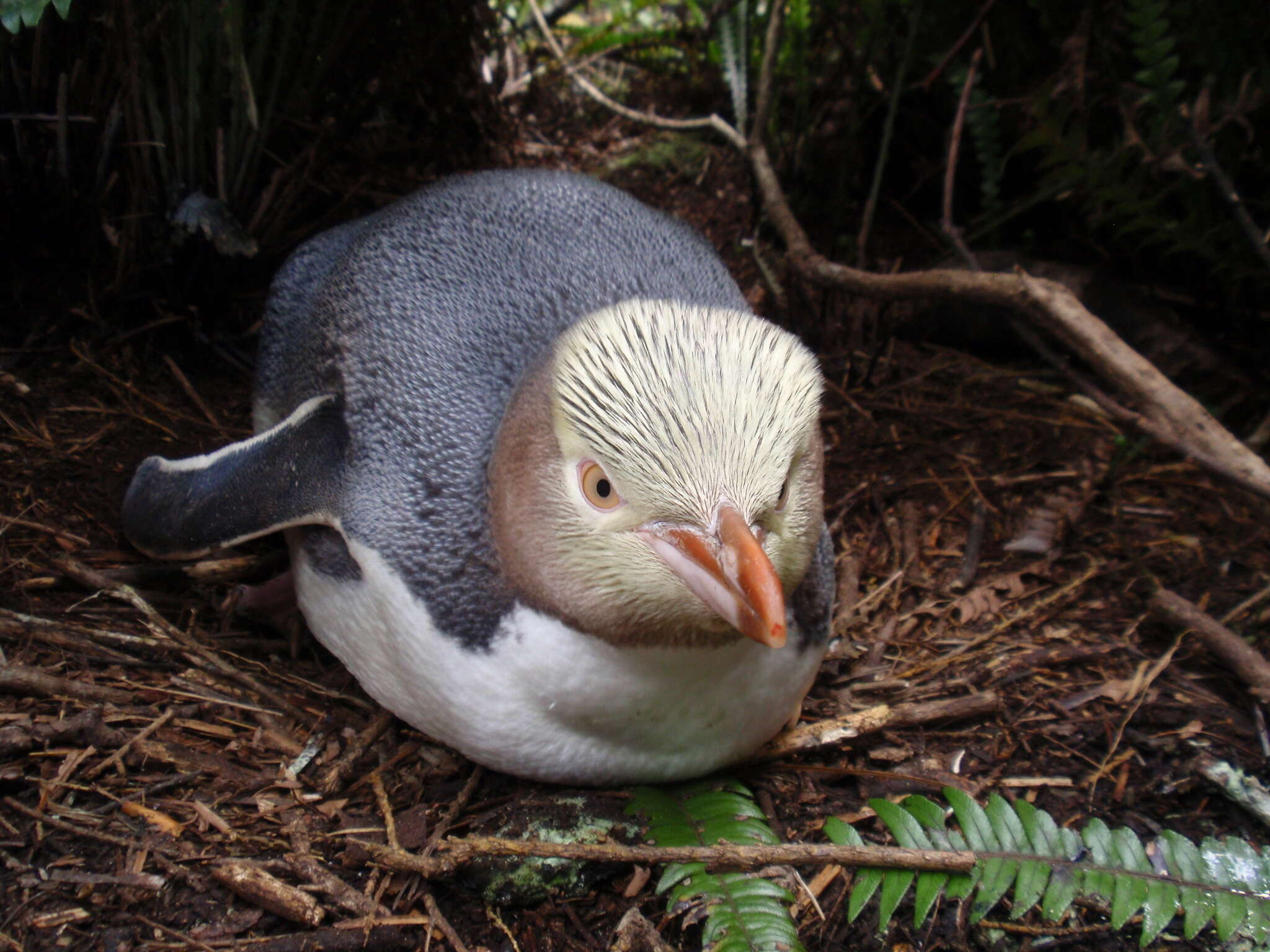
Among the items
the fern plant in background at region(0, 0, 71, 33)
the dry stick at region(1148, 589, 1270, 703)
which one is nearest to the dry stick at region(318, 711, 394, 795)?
the fern plant in background at region(0, 0, 71, 33)

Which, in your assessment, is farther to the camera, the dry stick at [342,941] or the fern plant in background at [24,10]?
the fern plant in background at [24,10]

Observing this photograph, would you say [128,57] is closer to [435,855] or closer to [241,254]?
[241,254]

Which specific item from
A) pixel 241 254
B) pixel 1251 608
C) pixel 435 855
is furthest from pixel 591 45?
pixel 435 855

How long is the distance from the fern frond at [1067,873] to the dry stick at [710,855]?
0.11ft

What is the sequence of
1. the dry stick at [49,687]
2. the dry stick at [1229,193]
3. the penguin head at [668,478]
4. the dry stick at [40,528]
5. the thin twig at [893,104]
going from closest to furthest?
1. the penguin head at [668,478]
2. the dry stick at [49,687]
3. the dry stick at [40,528]
4. the dry stick at [1229,193]
5. the thin twig at [893,104]

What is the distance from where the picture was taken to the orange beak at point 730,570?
6.54 feet

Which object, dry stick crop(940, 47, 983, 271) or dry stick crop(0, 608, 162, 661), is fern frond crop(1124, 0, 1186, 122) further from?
dry stick crop(0, 608, 162, 661)

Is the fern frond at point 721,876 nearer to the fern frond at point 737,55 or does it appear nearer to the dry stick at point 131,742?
the dry stick at point 131,742

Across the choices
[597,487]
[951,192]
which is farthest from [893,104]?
[597,487]

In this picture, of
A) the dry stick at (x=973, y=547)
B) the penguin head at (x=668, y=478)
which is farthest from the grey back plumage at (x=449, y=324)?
the dry stick at (x=973, y=547)

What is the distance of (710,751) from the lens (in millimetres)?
2736

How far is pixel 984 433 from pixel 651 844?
2654mm

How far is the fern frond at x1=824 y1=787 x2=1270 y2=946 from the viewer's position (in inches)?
90.0

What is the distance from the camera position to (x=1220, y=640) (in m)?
3.17
